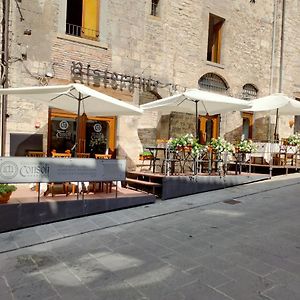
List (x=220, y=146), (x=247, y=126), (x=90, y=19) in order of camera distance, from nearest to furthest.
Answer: (x=220, y=146), (x=90, y=19), (x=247, y=126)

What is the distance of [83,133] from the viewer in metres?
9.93

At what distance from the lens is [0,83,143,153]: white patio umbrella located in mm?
6629

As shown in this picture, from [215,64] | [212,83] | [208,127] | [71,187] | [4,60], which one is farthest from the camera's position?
[208,127]

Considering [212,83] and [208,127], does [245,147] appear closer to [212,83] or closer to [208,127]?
[208,127]

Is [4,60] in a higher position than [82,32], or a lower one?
lower

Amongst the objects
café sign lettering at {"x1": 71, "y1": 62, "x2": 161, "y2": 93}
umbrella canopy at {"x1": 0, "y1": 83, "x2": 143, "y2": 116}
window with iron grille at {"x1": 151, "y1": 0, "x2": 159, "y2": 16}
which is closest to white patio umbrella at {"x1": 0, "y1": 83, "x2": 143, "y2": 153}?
umbrella canopy at {"x1": 0, "y1": 83, "x2": 143, "y2": 116}

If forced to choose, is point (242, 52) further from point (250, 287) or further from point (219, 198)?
point (250, 287)

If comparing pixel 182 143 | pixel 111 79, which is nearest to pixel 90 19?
pixel 111 79

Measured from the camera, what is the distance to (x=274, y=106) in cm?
1166

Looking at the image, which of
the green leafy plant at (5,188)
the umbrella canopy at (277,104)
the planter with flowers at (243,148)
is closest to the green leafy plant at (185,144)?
the planter with flowers at (243,148)

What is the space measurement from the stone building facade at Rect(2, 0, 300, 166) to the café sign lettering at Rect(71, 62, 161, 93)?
11cm

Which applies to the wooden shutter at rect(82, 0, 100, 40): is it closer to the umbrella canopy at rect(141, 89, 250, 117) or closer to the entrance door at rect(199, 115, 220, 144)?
the umbrella canopy at rect(141, 89, 250, 117)

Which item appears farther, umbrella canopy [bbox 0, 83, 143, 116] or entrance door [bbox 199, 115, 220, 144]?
entrance door [bbox 199, 115, 220, 144]

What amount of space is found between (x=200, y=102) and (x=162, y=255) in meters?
5.89
